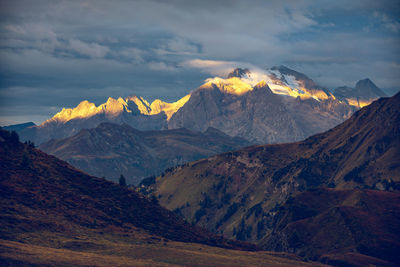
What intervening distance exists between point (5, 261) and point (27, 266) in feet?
28.1

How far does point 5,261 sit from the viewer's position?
645 ft

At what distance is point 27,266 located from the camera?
195250 mm
